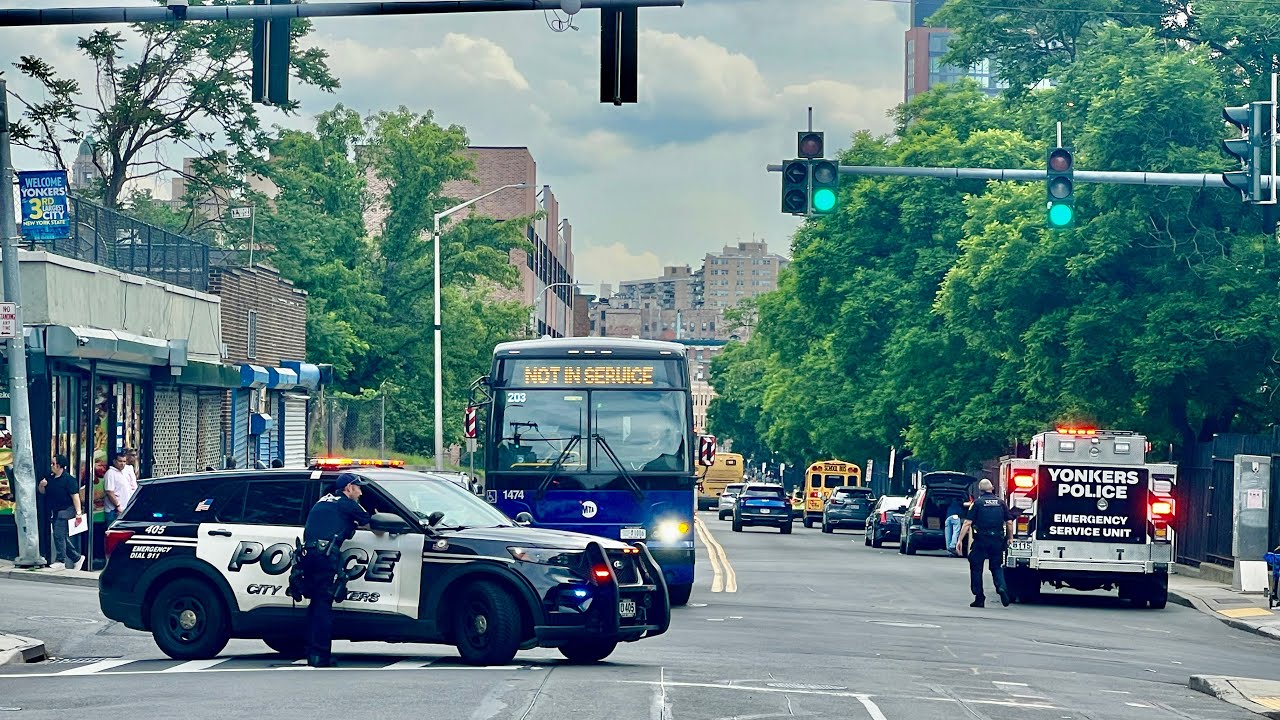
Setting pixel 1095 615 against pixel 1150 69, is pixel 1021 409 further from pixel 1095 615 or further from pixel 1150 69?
pixel 1095 615

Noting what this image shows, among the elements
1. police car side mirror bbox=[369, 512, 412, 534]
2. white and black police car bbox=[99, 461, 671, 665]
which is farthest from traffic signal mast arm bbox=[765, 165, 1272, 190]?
police car side mirror bbox=[369, 512, 412, 534]

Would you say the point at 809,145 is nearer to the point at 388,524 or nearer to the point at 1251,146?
the point at 1251,146

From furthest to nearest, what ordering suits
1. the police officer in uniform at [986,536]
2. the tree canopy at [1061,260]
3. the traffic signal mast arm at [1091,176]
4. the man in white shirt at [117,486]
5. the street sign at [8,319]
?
the tree canopy at [1061,260] < the man in white shirt at [117,486] < the police officer in uniform at [986,536] < the street sign at [8,319] < the traffic signal mast arm at [1091,176]

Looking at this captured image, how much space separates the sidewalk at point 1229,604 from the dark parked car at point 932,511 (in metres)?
11.4

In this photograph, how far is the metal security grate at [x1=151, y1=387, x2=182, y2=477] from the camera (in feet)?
117

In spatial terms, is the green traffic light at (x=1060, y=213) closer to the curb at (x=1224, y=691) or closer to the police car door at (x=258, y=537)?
the curb at (x=1224, y=691)

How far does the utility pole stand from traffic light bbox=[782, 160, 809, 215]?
10.8m

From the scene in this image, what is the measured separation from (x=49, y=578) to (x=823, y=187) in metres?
12.3

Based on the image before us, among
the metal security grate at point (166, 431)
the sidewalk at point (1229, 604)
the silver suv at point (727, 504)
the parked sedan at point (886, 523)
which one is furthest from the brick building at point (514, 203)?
the sidewalk at point (1229, 604)

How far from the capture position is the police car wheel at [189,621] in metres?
16.8

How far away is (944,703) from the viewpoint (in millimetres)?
14328

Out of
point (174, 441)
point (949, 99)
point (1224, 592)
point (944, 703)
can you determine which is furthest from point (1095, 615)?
point (949, 99)

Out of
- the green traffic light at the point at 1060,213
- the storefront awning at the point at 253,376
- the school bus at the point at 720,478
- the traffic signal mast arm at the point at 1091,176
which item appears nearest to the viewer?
the traffic signal mast arm at the point at 1091,176

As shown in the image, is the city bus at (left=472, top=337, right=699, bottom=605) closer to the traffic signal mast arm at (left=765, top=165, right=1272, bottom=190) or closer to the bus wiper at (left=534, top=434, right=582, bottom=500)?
the bus wiper at (left=534, top=434, right=582, bottom=500)
